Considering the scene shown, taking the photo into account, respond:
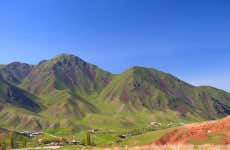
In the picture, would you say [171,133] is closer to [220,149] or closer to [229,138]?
[229,138]

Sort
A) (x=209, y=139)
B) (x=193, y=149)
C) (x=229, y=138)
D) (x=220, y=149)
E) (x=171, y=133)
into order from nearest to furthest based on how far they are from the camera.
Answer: (x=220, y=149) < (x=193, y=149) < (x=229, y=138) < (x=209, y=139) < (x=171, y=133)

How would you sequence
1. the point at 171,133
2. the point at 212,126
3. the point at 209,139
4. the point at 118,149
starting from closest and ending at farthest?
the point at 118,149
the point at 209,139
the point at 212,126
the point at 171,133

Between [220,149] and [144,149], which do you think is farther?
[144,149]

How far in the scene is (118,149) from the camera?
2584cm

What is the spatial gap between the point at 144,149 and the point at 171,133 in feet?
232

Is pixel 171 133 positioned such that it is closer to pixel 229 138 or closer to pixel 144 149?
pixel 229 138

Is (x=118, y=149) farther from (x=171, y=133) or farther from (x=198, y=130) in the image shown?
(x=171, y=133)

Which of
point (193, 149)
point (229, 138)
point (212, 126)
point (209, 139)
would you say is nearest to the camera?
point (193, 149)

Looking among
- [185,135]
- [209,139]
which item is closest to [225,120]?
[185,135]

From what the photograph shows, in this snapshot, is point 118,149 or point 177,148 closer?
point 177,148

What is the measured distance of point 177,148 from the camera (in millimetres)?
23484

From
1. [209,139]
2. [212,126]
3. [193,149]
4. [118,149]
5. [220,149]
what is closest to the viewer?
[220,149]

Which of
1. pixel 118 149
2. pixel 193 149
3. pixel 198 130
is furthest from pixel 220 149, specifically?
pixel 198 130

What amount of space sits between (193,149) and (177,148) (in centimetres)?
119
